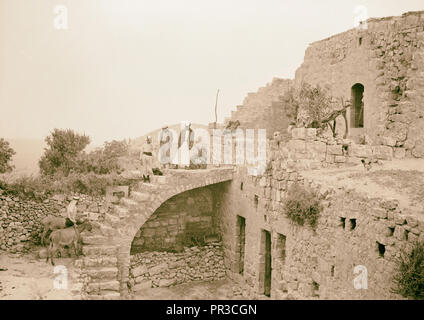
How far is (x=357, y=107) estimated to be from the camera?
14508 mm

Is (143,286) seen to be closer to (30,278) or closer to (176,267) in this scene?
(176,267)

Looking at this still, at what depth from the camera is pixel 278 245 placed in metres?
10.4

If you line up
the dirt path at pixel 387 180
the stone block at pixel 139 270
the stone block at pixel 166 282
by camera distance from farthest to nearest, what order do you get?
the stone block at pixel 166 282 < the stone block at pixel 139 270 < the dirt path at pixel 387 180

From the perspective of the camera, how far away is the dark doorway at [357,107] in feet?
47.0

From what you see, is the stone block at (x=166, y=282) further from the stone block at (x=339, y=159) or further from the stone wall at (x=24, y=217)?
the stone block at (x=339, y=159)

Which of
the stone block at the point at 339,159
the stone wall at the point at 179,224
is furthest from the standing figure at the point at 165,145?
the stone block at the point at 339,159

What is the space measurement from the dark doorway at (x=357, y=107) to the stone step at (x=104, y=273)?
395 inches

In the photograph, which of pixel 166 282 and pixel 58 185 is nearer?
pixel 58 185

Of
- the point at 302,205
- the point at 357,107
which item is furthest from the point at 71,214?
the point at 357,107

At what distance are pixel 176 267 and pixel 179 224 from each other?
1.60m

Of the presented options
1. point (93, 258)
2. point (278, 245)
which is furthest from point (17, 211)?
point (278, 245)

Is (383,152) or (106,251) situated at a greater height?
(383,152)

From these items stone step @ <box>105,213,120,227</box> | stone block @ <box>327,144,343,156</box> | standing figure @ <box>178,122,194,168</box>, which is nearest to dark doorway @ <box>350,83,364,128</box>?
stone block @ <box>327,144,343,156</box>

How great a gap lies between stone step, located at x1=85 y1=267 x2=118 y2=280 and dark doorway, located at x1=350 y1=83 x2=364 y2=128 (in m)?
10.0
